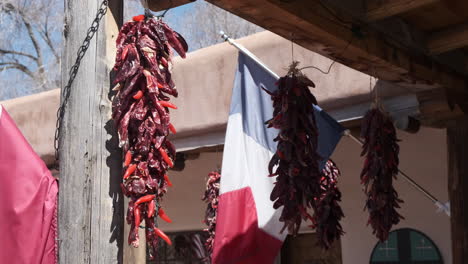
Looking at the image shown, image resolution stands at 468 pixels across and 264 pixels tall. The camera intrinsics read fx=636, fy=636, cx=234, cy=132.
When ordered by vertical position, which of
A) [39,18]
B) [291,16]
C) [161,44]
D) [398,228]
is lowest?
[398,228]

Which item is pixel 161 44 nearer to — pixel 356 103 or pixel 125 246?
pixel 125 246

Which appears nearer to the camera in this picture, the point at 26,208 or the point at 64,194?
the point at 64,194

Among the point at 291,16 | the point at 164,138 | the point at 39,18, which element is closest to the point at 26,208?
the point at 164,138

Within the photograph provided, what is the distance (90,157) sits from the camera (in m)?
2.17

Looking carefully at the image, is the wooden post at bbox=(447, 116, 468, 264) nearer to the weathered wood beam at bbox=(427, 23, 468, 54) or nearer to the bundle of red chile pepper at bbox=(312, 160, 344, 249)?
the weathered wood beam at bbox=(427, 23, 468, 54)

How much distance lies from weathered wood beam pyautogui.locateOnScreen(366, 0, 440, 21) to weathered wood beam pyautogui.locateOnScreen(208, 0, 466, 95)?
0.09 meters

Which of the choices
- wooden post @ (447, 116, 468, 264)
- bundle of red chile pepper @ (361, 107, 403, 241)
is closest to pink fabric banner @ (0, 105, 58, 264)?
bundle of red chile pepper @ (361, 107, 403, 241)

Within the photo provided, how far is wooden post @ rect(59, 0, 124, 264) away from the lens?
2145mm

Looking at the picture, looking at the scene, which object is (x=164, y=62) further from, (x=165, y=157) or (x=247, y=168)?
(x=247, y=168)

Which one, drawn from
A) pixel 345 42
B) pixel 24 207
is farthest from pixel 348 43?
pixel 24 207

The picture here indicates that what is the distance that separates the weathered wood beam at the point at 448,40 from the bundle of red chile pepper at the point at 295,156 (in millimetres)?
1028

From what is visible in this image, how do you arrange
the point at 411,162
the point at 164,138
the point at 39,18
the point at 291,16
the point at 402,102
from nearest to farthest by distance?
the point at 164,138
the point at 291,16
the point at 402,102
the point at 411,162
the point at 39,18

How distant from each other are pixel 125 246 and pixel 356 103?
8.13ft

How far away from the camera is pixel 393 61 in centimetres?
338
